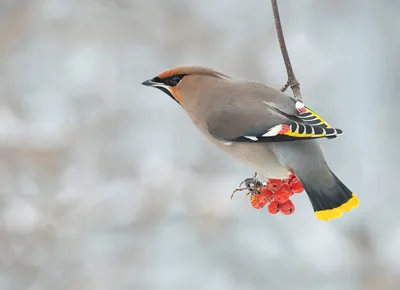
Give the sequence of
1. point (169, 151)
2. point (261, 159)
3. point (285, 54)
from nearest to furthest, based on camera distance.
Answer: point (285, 54)
point (261, 159)
point (169, 151)

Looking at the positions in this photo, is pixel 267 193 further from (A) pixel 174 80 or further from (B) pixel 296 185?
(A) pixel 174 80

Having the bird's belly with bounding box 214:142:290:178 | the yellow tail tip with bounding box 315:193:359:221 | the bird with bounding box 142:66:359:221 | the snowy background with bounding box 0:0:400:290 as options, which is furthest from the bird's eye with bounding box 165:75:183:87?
the snowy background with bounding box 0:0:400:290

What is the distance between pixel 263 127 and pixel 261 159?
8 centimetres

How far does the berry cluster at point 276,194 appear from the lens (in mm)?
1507

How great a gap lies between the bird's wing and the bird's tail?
106mm

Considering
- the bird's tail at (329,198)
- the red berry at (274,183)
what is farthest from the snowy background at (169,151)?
the bird's tail at (329,198)

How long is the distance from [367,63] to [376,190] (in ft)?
1.83

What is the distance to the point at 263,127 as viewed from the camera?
1.40 meters

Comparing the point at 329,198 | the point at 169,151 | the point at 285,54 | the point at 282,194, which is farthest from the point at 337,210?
the point at 169,151

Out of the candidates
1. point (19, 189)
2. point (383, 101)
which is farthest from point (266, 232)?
point (19, 189)

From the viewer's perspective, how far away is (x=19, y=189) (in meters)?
2.88

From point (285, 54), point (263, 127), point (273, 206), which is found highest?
point (285, 54)

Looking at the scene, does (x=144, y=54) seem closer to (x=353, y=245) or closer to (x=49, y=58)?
(x=49, y=58)

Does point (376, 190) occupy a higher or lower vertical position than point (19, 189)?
higher
